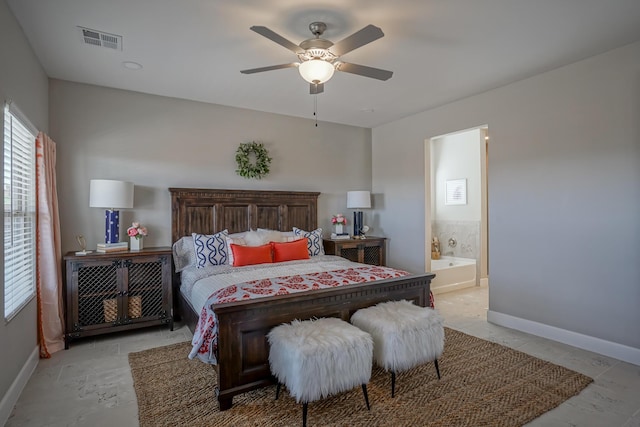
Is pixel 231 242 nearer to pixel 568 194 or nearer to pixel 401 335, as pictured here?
pixel 401 335

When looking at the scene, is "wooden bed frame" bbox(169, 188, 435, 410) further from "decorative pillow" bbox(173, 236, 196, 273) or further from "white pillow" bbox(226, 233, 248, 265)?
"white pillow" bbox(226, 233, 248, 265)

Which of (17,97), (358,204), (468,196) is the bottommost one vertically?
(358,204)

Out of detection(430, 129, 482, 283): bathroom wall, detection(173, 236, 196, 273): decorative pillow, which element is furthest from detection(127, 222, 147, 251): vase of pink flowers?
detection(430, 129, 482, 283): bathroom wall

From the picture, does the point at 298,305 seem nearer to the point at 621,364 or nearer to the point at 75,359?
the point at 75,359

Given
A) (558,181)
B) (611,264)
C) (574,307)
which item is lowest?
(574,307)

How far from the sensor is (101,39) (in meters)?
2.90

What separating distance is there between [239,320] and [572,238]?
3303 mm

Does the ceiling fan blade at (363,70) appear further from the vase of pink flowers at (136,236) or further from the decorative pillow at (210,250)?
the vase of pink flowers at (136,236)

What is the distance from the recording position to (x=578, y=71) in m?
3.39

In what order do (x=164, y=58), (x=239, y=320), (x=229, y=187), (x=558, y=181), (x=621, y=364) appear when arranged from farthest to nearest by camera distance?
(x=229, y=187) < (x=558, y=181) < (x=164, y=58) < (x=621, y=364) < (x=239, y=320)

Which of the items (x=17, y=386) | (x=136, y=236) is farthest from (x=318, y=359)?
(x=136, y=236)

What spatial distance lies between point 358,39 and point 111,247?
3.30 m

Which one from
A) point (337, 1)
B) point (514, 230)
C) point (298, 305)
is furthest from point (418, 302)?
point (337, 1)

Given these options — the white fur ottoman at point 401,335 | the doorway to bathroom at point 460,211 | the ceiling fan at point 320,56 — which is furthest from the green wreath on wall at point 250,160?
the doorway to bathroom at point 460,211
